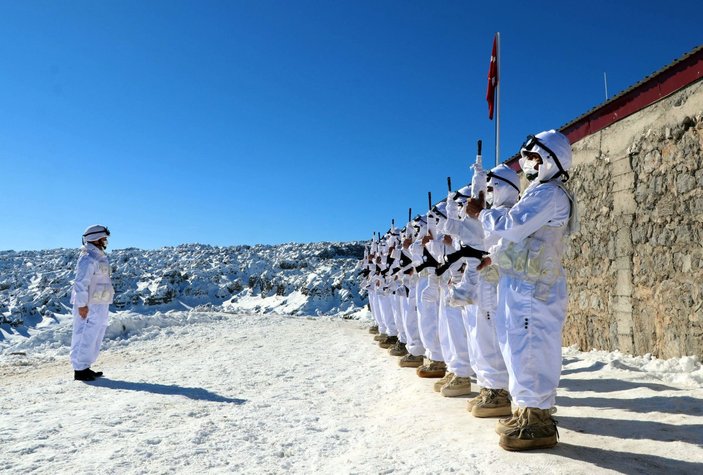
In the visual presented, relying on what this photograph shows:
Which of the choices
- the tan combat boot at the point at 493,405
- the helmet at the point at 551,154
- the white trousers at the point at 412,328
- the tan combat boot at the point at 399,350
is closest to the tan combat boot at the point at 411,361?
the white trousers at the point at 412,328

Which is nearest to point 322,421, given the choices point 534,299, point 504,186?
point 534,299

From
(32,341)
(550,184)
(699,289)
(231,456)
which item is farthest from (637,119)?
(32,341)

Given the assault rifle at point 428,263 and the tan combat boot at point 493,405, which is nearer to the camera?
the tan combat boot at point 493,405

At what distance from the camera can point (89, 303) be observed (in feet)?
23.8

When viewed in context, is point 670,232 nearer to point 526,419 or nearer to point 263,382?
point 526,419

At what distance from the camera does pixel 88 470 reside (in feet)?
10.5

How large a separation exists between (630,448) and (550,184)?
163cm

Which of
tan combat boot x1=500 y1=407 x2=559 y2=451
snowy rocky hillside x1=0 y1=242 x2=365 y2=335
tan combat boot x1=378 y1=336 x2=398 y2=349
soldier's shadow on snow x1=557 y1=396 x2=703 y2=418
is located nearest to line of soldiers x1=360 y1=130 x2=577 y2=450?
tan combat boot x1=500 y1=407 x2=559 y2=451

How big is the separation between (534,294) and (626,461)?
1.00 metres

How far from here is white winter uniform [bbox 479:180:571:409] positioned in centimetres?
295

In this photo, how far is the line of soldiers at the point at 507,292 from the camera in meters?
2.96

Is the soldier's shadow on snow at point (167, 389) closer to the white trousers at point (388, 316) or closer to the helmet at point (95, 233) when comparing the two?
the helmet at point (95, 233)

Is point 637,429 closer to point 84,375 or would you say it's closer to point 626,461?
point 626,461

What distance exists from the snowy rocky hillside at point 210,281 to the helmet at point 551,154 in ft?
55.7
